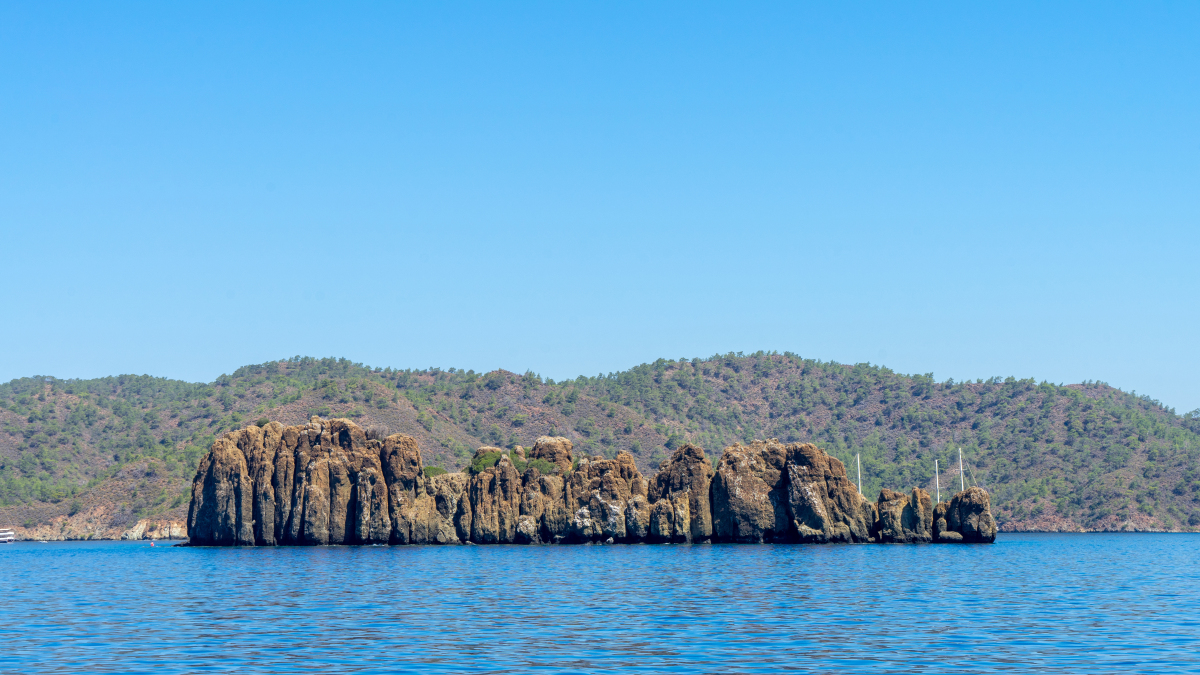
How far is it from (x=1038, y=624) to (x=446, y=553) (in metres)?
71.7

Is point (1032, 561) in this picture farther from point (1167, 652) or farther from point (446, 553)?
point (1167, 652)

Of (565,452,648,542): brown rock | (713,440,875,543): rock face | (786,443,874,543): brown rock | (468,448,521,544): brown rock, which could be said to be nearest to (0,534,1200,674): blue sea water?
(786,443,874,543): brown rock

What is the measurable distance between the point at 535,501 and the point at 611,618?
8577cm

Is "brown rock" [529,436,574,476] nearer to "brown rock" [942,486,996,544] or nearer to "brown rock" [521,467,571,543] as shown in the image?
→ "brown rock" [521,467,571,543]

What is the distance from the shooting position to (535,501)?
436 ft

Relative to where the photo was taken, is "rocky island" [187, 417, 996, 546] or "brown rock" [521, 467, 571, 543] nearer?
"rocky island" [187, 417, 996, 546]

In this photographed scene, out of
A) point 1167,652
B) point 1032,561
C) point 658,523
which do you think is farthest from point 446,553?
point 1167,652

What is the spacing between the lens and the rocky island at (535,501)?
403 ft

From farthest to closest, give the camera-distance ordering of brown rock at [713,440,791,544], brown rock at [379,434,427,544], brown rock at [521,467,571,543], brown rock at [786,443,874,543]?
brown rock at [521,467,571,543]
brown rock at [379,434,427,544]
brown rock at [713,440,791,544]
brown rock at [786,443,874,543]

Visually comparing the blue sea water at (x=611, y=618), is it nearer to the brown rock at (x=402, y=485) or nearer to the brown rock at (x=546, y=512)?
the brown rock at (x=402, y=485)

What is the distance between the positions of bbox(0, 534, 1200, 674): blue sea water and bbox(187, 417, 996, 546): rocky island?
3421 cm

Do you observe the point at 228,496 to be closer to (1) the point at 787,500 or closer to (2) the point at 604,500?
(2) the point at 604,500

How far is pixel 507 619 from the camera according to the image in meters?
47.9

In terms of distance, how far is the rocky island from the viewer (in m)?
123
